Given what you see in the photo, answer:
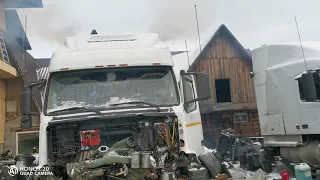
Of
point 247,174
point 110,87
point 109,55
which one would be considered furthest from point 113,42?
point 247,174

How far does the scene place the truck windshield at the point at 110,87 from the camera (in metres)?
5.26

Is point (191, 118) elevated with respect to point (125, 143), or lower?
Result: elevated

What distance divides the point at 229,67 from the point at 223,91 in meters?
1.74

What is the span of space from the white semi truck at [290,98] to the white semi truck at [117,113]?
3824mm

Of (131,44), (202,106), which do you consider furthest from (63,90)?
(202,106)

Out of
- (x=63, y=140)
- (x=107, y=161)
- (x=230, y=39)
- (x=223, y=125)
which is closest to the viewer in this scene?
(x=107, y=161)

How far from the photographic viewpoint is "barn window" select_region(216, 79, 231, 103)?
2141cm

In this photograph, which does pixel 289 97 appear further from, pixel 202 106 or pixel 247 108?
pixel 247 108

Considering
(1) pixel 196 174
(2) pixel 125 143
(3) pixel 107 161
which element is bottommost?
(1) pixel 196 174

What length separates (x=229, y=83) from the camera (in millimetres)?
20844

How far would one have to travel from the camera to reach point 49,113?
16.9 ft

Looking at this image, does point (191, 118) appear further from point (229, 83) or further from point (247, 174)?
point (229, 83)

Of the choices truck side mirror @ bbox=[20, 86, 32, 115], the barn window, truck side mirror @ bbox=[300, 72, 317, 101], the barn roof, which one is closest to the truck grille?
truck side mirror @ bbox=[20, 86, 32, 115]

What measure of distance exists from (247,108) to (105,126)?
15.9m
